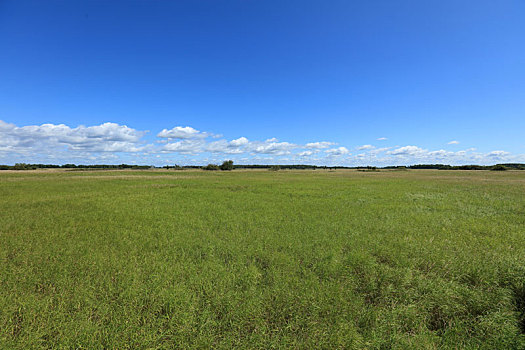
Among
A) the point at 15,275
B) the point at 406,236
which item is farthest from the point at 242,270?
the point at 406,236

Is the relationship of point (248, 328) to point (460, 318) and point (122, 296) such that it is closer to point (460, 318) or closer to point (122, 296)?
point (122, 296)

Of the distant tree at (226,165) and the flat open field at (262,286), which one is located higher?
the distant tree at (226,165)

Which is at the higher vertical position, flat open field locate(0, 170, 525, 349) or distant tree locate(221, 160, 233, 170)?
distant tree locate(221, 160, 233, 170)

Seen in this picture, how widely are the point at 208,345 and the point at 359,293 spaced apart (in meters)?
3.96

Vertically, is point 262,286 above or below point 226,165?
below

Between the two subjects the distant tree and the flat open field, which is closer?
the flat open field

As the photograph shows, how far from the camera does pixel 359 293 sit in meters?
5.32

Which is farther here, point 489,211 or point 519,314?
point 489,211

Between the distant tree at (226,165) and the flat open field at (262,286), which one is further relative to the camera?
the distant tree at (226,165)

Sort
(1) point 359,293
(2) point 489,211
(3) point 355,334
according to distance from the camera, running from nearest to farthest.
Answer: (3) point 355,334, (1) point 359,293, (2) point 489,211

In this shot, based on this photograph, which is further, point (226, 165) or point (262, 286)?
point (226, 165)

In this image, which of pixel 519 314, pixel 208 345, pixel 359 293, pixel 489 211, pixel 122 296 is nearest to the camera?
pixel 208 345

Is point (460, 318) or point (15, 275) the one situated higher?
point (15, 275)

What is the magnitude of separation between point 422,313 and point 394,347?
1.55 m
